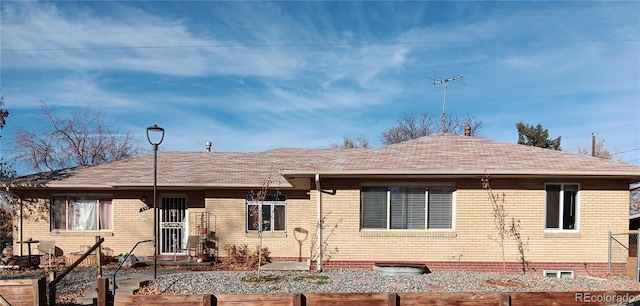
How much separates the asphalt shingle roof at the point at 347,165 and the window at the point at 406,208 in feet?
2.49

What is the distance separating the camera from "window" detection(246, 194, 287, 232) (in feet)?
47.1

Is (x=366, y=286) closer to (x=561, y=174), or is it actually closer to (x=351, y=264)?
(x=351, y=264)

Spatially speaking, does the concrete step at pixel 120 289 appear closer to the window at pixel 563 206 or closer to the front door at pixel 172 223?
the front door at pixel 172 223

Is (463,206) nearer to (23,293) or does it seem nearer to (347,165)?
(347,165)

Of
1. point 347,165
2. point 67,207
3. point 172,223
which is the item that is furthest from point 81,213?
point 347,165

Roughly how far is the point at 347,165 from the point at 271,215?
4.05m

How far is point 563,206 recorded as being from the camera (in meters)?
11.5

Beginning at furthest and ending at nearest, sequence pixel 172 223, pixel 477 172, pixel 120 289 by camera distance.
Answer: pixel 172 223 < pixel 477 172 < pixel 120 289

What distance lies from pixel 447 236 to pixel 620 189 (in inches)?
184

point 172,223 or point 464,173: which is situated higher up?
point 464,173

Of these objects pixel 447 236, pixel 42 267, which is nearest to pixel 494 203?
pixel 447 236

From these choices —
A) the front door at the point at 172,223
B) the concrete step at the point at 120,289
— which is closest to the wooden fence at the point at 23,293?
the concrete step at the point at 120,289

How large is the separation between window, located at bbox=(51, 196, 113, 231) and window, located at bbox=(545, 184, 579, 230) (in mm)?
13820

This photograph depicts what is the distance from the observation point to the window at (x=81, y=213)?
49.6 ft
